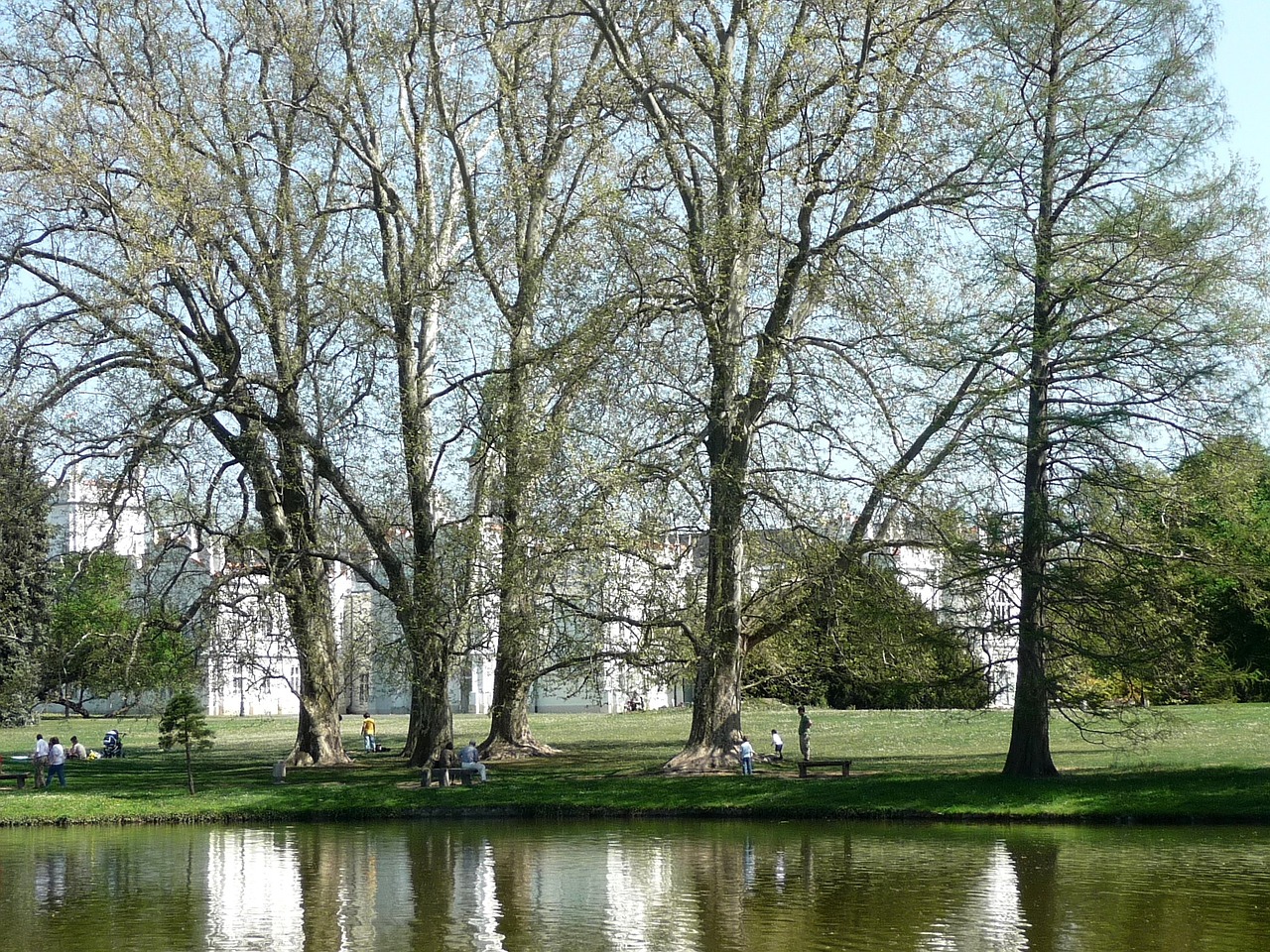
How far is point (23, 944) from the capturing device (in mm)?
14477

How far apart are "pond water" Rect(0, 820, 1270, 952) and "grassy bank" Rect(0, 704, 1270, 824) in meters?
1.47

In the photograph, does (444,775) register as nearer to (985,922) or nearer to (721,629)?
(721,629)

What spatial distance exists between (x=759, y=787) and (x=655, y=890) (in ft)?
33.4

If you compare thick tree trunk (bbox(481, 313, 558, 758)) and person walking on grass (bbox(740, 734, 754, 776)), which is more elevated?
thick tree trunk (bbox(481, 313, 558, 758))

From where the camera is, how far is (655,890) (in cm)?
1723

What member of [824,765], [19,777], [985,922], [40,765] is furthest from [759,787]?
[40,765]

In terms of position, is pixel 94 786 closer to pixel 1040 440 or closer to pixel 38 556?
pixel 1040 440

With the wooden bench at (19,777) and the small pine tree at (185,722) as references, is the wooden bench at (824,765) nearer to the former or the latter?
the small pine tree at (185,722)

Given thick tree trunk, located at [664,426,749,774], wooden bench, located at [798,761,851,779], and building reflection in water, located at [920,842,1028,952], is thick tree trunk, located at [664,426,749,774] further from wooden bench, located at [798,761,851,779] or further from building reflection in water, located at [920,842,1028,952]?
building reflection in water, located at [920,842,1028,952]

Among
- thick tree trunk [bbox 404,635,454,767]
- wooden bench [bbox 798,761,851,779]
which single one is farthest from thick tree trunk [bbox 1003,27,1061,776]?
thick tree trunk [bbox 404,635,454,767]

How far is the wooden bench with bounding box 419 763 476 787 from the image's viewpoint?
29953 mm

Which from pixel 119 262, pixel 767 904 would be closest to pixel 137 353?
pixel 119 262

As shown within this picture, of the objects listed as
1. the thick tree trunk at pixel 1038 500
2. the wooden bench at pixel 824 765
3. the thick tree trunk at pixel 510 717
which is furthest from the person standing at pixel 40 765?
the thick tree trunk at pixel 1038 500

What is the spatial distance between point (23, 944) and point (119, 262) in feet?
60.5
